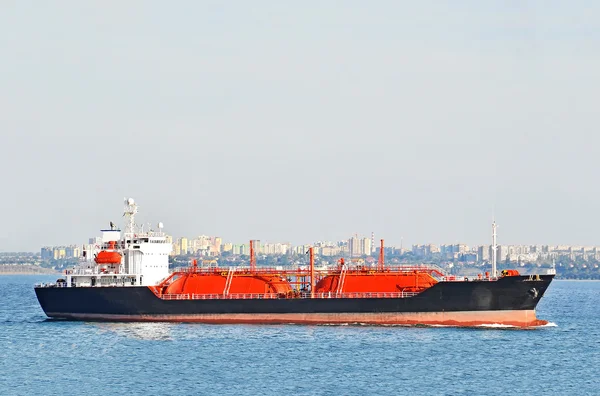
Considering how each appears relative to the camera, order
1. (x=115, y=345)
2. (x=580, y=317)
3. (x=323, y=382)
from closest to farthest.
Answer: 1. (x=323, y=382)
2. (x=115, y=345)
3. (x=580, y=317)

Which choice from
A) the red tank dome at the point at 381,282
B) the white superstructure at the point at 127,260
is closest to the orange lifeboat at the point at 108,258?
the white superstructure at the point at 127,260

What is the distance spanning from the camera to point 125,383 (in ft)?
162

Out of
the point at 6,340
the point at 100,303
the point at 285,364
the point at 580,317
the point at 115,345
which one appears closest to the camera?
the point at 285,364

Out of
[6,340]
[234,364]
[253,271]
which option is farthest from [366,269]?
[6,340]

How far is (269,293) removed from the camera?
72.2 metres

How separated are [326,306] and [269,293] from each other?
5181mm

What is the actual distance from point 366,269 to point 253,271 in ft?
27.8

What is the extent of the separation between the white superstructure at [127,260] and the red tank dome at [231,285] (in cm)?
239

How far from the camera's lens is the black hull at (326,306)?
6644 cm

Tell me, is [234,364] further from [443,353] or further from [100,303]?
[100,303]

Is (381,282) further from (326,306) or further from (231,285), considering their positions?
(231,285)

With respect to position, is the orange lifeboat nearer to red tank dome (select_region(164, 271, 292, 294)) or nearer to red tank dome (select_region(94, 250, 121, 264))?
red tank dome (select_region(94, 250, 121, 264))

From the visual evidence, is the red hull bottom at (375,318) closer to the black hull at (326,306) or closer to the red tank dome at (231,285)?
the black hull at (326,306)

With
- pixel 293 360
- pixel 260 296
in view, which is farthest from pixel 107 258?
pixel 293 360
